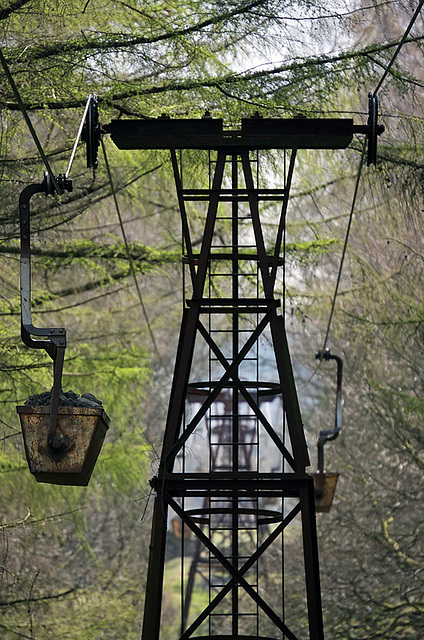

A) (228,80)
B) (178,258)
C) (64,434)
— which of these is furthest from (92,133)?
(178,258)

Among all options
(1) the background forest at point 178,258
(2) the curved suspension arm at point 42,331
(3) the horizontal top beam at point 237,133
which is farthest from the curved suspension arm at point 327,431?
(2) the curved suspension arm at point 42,331

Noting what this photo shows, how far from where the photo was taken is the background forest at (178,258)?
874 centimetres

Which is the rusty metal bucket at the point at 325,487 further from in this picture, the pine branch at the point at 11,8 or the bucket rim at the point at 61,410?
the bucket rim at the point at 61,410

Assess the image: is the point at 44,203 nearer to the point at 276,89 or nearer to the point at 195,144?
the point at 276,89

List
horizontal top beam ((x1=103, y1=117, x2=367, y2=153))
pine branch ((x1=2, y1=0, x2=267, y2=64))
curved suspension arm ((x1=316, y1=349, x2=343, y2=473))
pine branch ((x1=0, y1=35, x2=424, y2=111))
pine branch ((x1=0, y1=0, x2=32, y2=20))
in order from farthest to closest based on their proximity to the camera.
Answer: curved suspension arm ((x1=316, y1=349, x2=343, y2=473)) < pine branch ((x1=0, y1=35, x2=424, y2=111)) < pine branch ((x1=2, y1=0, x2=267, y2=64)) < pine branch ((x1=0, y1=0, x2=32, y2=20)) < horizontal top beam ((x1=103, y1=117, x2=367, y2=153))

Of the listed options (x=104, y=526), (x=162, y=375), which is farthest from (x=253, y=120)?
(x=162, y=375)

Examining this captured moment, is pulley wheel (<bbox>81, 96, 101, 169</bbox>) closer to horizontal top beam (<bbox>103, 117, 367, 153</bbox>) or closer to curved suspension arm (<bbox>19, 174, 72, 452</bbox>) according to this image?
horizontal top beam (<bbox>103, 117, 367, 153</bbox>)

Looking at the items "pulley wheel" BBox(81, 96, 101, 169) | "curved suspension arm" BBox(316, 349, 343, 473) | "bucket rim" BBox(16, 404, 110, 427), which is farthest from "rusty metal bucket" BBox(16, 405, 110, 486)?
"curved suspension arm" BBox(316, 349, 343, 473)

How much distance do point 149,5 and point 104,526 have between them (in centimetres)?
1811

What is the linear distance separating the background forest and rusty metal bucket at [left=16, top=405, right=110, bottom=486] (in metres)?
1.52

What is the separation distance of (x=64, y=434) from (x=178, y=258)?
8.60m

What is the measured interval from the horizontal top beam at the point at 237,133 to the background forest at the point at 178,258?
122 cm

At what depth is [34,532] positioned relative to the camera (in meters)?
13.5

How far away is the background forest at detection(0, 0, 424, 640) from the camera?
874 cm
